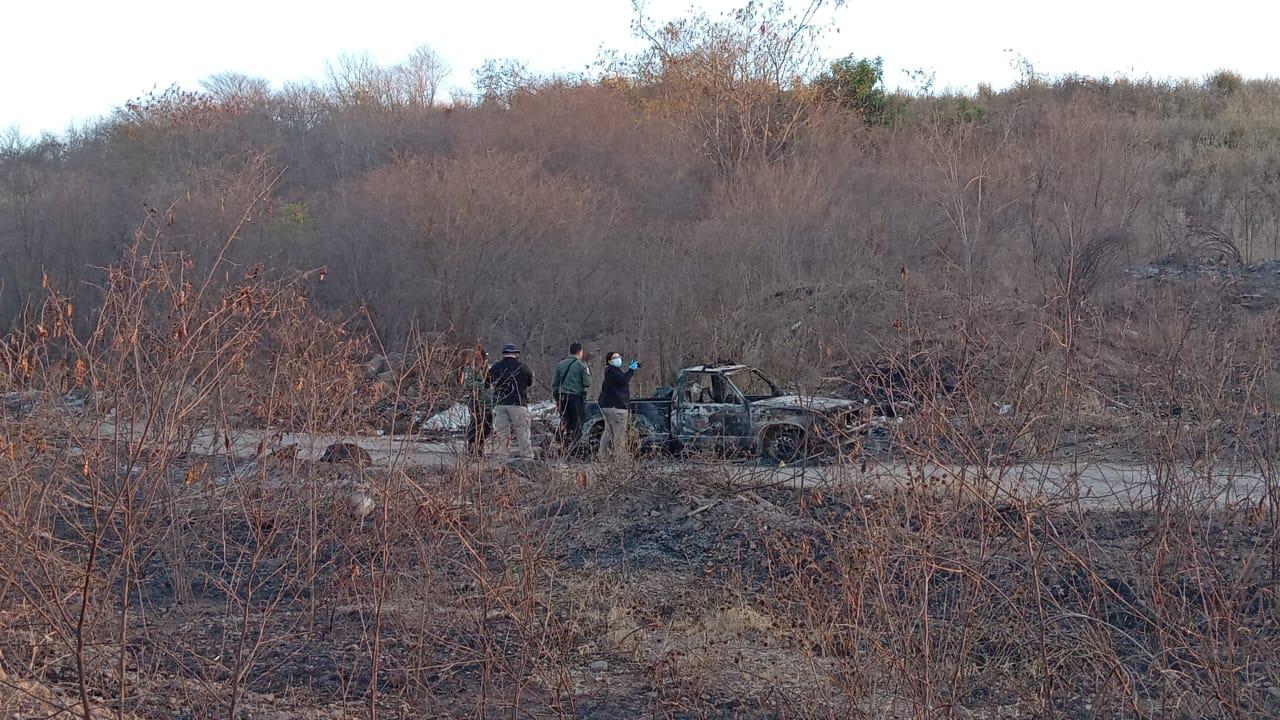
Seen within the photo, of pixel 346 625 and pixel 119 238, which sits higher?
pixel 119 238

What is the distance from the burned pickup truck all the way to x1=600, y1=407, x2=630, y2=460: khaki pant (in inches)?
8.3

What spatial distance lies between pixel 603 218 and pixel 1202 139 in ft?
63.1

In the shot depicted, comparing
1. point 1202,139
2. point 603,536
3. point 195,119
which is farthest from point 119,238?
point 1202,139

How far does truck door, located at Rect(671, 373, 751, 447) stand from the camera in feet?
44.9

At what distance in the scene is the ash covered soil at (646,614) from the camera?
505 cm

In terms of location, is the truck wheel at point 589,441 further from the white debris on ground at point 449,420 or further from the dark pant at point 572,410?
the white debris on ground at point 449,420

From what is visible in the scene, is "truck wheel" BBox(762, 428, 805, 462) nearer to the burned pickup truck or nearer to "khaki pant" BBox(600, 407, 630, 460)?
the burned pickup truck

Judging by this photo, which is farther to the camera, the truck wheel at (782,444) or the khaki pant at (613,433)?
the truck wheel at (782,444)

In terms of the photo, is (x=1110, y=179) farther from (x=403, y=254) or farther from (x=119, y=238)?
(x=119, y=238)

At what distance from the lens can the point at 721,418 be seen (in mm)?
13812

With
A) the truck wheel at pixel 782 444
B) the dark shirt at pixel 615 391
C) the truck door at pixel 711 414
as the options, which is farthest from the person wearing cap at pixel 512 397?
the truck wheel at pixel 782 444

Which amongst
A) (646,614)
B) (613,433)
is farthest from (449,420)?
(613,433)

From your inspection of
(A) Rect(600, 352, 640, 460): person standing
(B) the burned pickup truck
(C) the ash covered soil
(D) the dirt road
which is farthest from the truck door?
(C) the ash covered soil

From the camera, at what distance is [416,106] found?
154 ft
